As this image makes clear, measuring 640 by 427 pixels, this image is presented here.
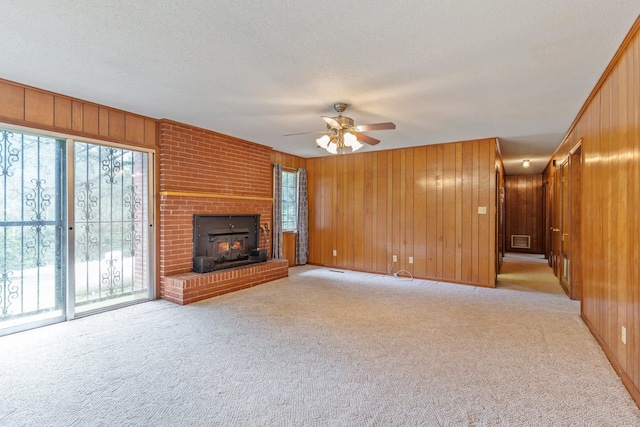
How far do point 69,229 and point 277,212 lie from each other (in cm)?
347

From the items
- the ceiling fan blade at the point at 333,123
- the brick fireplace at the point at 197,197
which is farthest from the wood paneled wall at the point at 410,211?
the ceiling fan blade at the point at 333,123

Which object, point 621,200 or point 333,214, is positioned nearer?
point 621,200

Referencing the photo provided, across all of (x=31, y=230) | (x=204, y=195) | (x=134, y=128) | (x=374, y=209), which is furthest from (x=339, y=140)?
(x=31, y=230)

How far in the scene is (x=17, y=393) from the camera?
2.13m

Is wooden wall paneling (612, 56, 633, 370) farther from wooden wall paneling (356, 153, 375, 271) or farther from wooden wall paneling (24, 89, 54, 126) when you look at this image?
wooden wall paneling (24, 89, 54, 126)

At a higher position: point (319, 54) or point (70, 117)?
point (319, 54)

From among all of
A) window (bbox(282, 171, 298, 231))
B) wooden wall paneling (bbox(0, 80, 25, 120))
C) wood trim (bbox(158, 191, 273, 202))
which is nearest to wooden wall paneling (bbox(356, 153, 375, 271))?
window (bbox(282, 171, 298, 231))

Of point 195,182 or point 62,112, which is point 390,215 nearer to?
point 195,182

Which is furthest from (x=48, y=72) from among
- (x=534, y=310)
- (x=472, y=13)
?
(x=534, y=310)

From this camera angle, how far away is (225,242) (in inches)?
204

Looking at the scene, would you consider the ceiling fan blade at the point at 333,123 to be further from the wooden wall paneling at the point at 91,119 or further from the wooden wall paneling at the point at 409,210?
the wooden wall paneling at the point at 409,210

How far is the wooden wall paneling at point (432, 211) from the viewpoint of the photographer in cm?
571

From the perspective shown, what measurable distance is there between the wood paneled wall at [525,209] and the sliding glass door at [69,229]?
10.0 meters

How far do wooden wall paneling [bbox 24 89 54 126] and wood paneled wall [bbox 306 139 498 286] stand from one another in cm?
476
